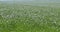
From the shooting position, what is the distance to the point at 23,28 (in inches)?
125

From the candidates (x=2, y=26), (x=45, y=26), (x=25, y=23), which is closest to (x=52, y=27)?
(x=45, y=26)

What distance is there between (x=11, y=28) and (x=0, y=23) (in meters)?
0.42

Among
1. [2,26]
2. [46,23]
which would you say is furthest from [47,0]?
[2,26]

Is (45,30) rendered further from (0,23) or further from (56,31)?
(0,23)

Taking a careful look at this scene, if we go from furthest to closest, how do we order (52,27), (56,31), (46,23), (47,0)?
(47,0) → (46,23) → (52,27) → (56,31)

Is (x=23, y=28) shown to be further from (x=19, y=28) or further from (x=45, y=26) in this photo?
(x=45, y=26)

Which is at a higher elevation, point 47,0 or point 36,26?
point 36,26

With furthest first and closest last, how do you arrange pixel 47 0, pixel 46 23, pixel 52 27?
pixel 47 0, pixel 46 23, pixel 52 27

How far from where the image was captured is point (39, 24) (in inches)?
138

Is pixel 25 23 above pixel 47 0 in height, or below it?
above

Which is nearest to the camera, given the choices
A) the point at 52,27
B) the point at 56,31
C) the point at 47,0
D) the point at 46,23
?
the point at 56,31

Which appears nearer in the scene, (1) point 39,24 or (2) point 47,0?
(1) point 39,24

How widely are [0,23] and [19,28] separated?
60 centimetres

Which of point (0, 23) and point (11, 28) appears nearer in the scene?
point (11, 28)
